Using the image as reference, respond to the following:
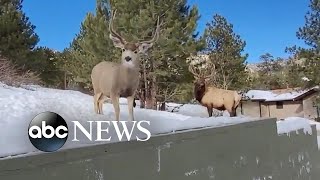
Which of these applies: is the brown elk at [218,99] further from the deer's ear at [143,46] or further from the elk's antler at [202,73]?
the deer's ear at [143,46]

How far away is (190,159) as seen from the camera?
14.5 feet

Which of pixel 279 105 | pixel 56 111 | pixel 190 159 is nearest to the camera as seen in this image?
pixel 190 159

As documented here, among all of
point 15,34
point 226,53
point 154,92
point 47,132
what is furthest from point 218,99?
point 226,53

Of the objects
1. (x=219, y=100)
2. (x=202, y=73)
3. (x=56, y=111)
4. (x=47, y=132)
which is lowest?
(x=47, y=132)

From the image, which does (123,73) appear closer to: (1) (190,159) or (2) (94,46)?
(1) (190,159)

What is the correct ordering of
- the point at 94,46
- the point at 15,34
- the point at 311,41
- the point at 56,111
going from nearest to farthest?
the point at 56,111
the point at 94,46
the point at 15,34
the point at 311,41

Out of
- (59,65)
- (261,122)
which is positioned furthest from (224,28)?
(261,122)

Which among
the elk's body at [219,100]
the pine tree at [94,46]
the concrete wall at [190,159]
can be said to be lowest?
the concrete wall at [190,159]

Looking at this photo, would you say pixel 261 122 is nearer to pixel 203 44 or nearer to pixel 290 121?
pixel 290 121

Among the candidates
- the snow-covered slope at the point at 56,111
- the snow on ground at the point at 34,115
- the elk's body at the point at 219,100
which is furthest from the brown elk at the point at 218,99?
the snow on ground at the point at 34,115

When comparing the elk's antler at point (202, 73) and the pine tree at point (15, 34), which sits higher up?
the pine tree at point (15, 34)

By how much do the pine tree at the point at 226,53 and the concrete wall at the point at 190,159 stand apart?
600 inches

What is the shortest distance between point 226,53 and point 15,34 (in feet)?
42.3

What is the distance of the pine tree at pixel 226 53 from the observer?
23689 mm
